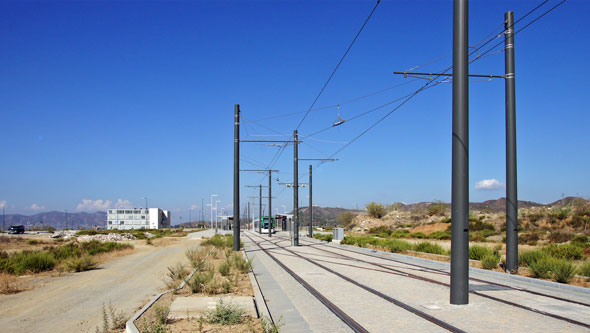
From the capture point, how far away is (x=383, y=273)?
57.6 ft

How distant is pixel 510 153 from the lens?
16234 millimetres

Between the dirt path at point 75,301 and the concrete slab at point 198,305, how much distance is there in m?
1.14

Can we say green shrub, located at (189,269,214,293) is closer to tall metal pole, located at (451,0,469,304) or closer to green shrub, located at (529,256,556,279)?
tall metal pole, located at (451,0,469,304)

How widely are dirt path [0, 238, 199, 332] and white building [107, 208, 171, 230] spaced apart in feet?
491

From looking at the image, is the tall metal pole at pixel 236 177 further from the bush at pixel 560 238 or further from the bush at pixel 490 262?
the bush at pixel 560 238

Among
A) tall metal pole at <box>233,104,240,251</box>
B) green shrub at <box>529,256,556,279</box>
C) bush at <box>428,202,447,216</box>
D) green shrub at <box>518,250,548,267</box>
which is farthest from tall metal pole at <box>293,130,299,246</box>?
bush at <box>428,202,447,216</box>

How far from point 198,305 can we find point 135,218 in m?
166

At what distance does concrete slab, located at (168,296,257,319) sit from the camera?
966 centimetres

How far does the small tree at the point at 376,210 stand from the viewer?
99938 millimetres

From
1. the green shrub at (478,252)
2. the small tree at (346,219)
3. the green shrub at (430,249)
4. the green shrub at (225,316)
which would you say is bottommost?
the small tree at (346,219)

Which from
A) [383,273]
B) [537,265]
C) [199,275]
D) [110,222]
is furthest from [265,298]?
[110,222]

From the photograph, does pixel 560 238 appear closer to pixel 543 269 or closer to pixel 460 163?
pixel 543 269

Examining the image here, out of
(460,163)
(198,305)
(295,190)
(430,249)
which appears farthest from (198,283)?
(295,190)

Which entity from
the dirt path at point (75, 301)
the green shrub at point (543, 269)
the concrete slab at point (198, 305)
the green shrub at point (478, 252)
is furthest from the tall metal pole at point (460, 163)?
the green shrub at point (478, 252)
